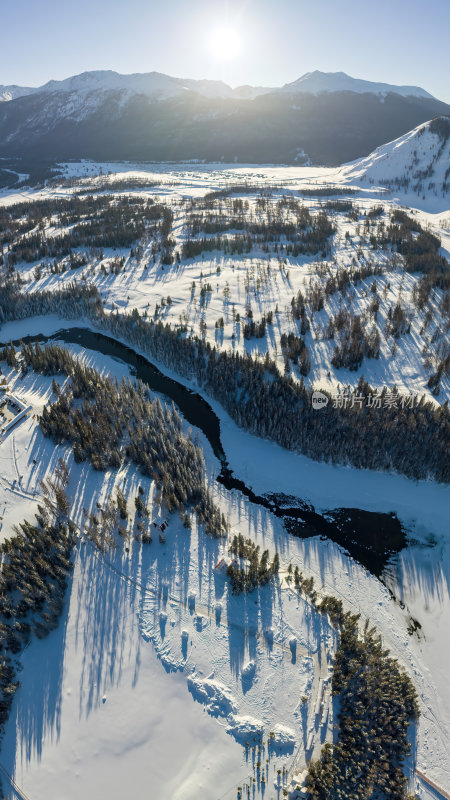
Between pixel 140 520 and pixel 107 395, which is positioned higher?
pixel 107 395

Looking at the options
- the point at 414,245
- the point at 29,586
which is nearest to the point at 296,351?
the point at 29,586

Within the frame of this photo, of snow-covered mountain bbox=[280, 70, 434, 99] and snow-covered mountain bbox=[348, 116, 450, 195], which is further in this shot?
snow-covered mountain bbox=[280, 70, 434, 99]

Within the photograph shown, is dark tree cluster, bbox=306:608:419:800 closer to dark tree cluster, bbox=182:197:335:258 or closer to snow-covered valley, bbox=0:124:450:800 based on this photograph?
snow-covered valley, bbox=0:124:450:800

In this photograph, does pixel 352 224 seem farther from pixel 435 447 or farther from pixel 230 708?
pixel 230 708

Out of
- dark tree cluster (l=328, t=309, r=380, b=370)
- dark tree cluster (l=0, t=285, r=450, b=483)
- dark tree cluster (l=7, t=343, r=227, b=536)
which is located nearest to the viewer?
dark tree cluster (l=7, t=343, r=227, b=536)

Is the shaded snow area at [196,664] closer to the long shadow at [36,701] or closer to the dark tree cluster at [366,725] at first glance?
the long shadow at [36,701]

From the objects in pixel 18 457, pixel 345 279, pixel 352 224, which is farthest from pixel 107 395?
pixel 352 224

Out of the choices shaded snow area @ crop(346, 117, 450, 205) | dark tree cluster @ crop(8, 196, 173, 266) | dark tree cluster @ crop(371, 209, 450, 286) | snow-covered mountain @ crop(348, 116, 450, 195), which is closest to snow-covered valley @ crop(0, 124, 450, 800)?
dark tree cluster @ crop(371, 209, 450, 286)

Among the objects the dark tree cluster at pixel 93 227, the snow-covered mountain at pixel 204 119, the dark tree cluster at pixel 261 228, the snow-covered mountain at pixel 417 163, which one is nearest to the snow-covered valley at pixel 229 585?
the dark tree cluster at pixel 261 228
